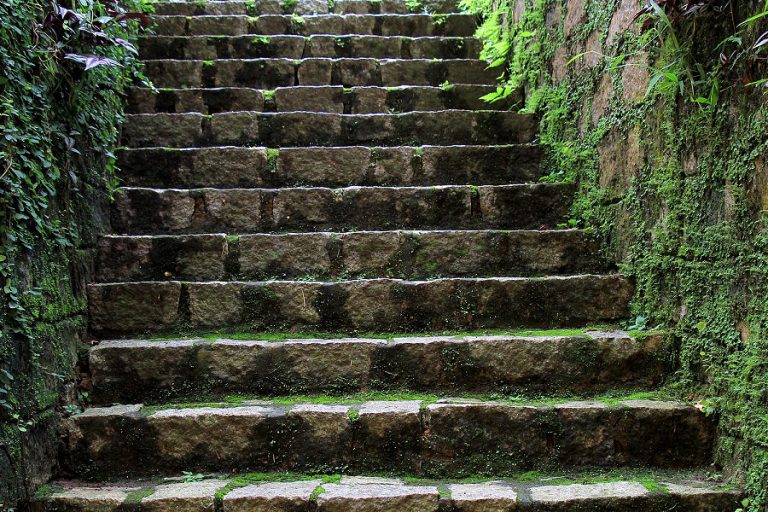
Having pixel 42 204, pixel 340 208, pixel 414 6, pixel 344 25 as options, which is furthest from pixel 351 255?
pixel 414 6

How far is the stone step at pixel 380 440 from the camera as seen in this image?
2018 millimetres

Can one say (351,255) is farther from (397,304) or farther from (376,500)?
(376,500)

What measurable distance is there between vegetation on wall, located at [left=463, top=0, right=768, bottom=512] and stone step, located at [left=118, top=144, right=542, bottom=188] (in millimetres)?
408

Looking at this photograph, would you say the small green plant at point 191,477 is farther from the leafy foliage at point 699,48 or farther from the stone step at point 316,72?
the stone step at point 316,72

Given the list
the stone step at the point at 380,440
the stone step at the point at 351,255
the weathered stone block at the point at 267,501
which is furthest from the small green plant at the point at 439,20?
the weathered stone block at the point at 267,501

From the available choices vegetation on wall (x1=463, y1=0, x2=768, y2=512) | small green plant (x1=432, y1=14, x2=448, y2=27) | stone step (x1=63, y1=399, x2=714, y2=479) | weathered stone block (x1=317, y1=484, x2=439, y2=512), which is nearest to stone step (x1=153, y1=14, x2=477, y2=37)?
small green plant (x1=432, y1=14, x2=448, y2=27)

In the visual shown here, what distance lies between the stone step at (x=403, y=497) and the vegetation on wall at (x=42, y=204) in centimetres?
31

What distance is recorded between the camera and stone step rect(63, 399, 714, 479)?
6.62ft

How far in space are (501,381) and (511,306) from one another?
38 centimetres

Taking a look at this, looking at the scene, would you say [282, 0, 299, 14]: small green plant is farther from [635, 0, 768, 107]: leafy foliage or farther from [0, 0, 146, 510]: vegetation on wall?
[635, 0, 768, 107]: leafy foliage

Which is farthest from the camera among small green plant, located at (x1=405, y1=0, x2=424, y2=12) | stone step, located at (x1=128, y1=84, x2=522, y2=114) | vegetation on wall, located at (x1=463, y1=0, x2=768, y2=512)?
small green plant, located at (x1=405, y1=0, x2=424, y2=12)

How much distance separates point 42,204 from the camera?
2.03m

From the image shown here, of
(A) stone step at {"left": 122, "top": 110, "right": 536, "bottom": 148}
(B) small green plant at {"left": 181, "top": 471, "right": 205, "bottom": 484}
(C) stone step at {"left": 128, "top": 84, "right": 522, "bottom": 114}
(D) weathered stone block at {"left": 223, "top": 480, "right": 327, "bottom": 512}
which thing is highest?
(C) stone step at {"left": 128, "top": 84, "right": 522, "bottom": 114}

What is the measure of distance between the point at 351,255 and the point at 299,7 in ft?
10.6
